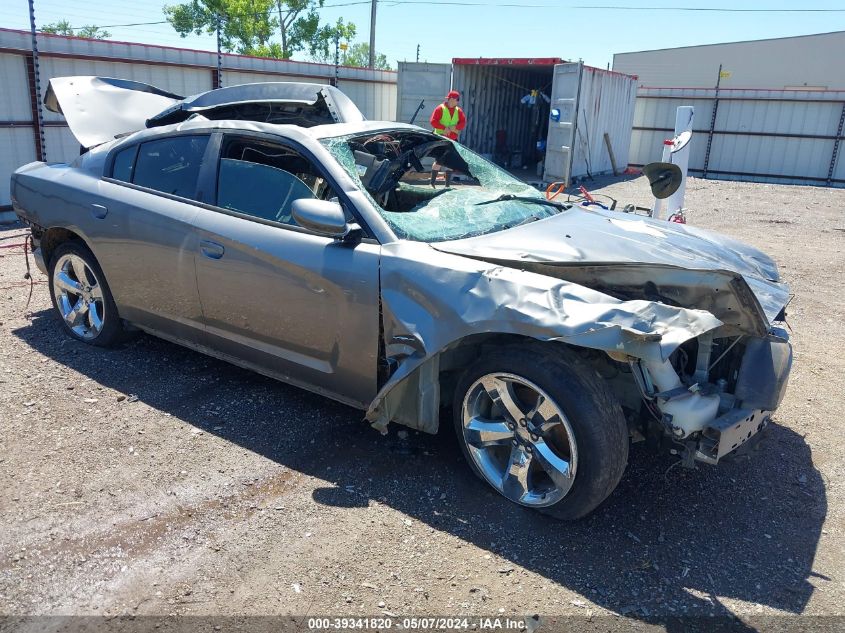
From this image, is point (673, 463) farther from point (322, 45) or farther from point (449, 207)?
point (322, 45)

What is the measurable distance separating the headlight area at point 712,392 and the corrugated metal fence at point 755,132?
17.7m

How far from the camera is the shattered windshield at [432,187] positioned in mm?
3652

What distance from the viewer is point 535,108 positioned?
19328mm

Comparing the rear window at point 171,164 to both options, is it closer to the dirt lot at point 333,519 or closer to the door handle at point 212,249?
the door handle at point 212,249

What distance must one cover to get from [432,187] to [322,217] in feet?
4.03

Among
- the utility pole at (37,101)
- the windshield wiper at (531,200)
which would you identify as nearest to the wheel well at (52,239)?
the windshield wiper at (531,200)

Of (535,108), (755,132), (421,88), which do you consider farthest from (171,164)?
(755,132)

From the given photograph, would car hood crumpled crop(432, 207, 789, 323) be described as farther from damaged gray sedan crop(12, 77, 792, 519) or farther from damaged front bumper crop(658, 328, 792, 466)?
damaged front bumper crop(658, 328, 792, 466)

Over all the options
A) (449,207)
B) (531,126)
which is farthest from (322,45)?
(449,207)

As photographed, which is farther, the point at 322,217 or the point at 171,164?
the point at 171,164

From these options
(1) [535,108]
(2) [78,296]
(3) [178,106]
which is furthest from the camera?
(1) [535,108]

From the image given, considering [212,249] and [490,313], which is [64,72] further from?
[490,313]

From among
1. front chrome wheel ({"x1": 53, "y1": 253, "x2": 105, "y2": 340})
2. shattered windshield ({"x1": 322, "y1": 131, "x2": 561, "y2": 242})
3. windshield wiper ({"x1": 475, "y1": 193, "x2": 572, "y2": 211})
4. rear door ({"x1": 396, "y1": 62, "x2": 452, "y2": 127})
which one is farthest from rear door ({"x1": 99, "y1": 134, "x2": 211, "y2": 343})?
rear door ({"x1": 396, "y1": 62, "x2": 452, "y2": 127})

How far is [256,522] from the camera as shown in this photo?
3.11 meters
